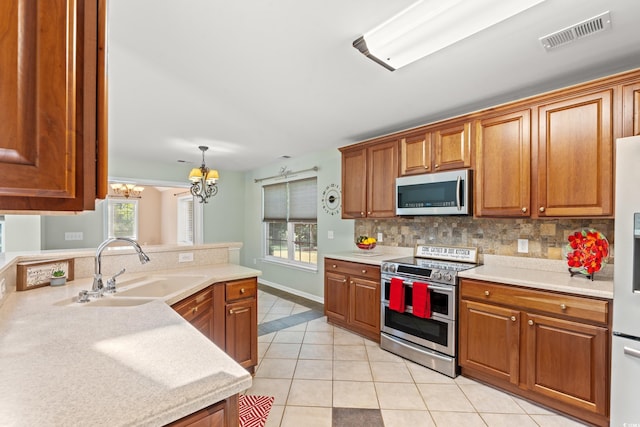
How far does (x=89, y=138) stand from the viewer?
0.59 meters

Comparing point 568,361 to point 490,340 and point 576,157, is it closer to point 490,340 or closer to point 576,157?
point 490,340

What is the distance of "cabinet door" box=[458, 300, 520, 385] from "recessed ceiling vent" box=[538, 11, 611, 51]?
177cm

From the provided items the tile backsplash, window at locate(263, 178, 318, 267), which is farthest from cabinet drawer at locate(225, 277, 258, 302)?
window at locate(263, 178, 318, 267)

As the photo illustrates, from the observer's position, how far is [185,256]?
2.55 metres

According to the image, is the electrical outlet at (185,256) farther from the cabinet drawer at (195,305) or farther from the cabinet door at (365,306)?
the cabinet door at (365,306)

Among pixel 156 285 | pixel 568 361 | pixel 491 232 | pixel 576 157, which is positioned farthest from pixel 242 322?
pixel 576 157

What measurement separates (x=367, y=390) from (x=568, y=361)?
1365mm

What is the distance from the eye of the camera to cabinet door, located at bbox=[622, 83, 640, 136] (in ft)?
6.24

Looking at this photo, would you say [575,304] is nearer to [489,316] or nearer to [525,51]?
[489,316]

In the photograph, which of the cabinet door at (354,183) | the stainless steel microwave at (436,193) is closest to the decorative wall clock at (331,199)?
the cabinet door at (354,183)

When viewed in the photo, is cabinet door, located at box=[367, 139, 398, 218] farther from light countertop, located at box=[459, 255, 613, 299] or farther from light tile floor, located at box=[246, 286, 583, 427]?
light tile floor, located at box=[246, 286, 583, 427]

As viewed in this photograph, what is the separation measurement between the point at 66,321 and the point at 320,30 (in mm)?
1890

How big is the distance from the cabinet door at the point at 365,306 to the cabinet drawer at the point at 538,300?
3.08 feet

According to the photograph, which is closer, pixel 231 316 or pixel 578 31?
pixel 578 31
